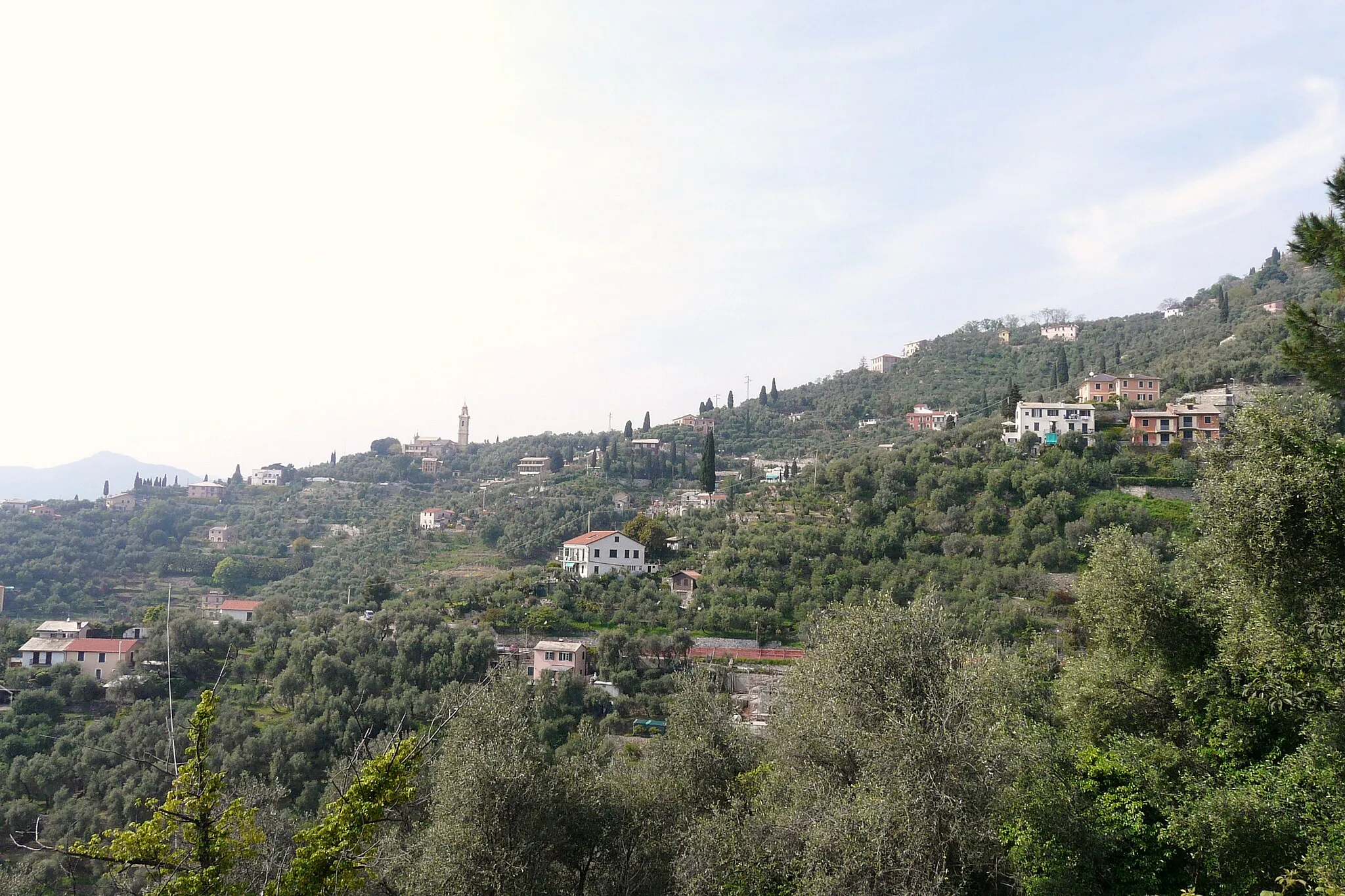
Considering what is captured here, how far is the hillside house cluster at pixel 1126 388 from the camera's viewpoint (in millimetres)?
53844

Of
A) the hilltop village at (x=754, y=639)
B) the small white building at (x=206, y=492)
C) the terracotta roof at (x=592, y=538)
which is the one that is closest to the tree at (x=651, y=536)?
the hilltop village at (x=754, y=639)

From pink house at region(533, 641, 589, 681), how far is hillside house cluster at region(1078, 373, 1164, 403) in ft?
145

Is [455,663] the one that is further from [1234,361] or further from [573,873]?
[1234,361]

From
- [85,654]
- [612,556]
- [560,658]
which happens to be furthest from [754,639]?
[85,654]

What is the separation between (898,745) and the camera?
420 inches

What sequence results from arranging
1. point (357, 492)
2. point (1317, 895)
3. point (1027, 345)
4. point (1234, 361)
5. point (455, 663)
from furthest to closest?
point (1027, 345)
point (357, 492)
point (1234, 361)
point (455, 663)
point (1317, 895)

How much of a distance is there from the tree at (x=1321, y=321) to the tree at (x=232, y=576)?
67.0m

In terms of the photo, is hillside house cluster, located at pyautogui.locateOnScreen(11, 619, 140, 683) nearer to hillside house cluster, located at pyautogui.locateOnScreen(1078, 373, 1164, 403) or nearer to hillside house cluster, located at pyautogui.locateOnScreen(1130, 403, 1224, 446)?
hillside house cluster, located at pyautogui.locateOnScreen(1130, 403, 1224, 446)

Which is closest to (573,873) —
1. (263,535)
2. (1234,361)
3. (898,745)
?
(898,745)

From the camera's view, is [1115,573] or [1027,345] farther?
[1027,345]

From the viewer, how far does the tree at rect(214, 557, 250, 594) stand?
58.9 meters

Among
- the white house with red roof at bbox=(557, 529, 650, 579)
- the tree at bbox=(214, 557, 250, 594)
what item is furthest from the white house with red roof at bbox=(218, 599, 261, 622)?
the white house with red roof at bbox=(557, 529, 650, 579)

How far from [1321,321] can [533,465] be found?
87.5m

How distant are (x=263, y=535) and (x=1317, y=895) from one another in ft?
275
